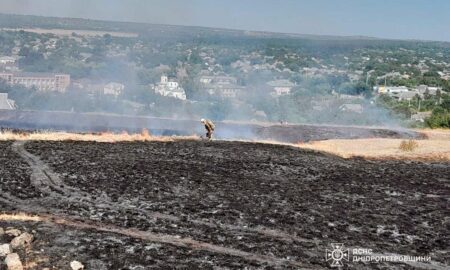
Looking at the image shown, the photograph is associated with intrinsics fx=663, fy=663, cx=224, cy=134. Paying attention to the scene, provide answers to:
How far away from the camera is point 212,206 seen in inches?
645

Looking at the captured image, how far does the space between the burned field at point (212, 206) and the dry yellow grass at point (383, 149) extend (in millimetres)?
2740

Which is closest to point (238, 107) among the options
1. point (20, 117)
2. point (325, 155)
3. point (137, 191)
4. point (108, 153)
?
point (20, 117)

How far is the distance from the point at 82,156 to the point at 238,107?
38165 mm

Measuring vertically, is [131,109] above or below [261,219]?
below

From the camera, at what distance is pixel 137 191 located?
1777 cm

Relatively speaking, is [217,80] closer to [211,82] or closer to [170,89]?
[211,82]

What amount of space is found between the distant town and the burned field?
30.7 m

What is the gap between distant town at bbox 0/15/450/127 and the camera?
193 feet

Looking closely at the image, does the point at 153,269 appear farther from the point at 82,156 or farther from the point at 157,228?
the point at 82,156

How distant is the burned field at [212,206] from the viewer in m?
12.5

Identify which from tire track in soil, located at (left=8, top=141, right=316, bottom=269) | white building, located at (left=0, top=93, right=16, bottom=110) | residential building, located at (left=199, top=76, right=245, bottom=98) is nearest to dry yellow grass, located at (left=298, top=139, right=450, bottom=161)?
tire track in soil, located at (left=8, top=141, right=316, bottom=269)

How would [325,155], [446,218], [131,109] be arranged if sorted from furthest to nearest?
1. [131,109]
2. [325,155]
3. [446,218]

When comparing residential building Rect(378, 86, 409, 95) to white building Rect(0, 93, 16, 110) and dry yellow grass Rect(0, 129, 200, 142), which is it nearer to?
white building Rect(0, 93, 16, 110)

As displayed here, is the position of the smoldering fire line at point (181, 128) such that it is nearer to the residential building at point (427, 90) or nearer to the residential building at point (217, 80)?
the residential building at point (217, 80)
